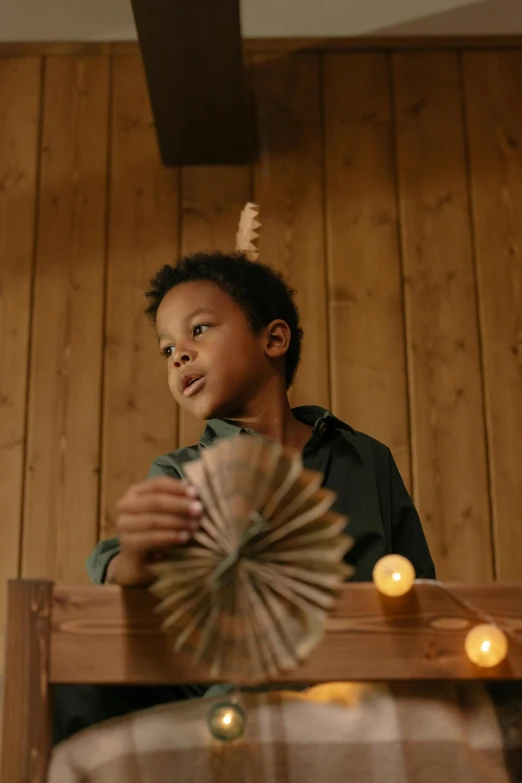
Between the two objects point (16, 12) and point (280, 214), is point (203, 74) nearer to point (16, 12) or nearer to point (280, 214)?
point (280, 214)

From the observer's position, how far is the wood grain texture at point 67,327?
166 cm

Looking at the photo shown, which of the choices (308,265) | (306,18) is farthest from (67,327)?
(306,18)

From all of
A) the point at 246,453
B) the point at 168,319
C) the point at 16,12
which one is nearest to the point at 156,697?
the point at 246,453

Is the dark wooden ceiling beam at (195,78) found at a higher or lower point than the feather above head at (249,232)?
higher

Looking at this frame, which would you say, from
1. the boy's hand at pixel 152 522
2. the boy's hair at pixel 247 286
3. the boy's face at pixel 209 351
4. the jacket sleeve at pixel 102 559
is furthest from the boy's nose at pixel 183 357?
the boy's hand at pixel 152 522

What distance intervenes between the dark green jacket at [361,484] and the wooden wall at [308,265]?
450 millimetres

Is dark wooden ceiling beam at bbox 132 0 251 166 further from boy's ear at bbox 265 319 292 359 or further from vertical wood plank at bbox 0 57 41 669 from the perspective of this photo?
boy's ear at bbox 265 319 292 359

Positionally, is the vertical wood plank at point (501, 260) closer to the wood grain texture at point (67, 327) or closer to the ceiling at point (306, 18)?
the ceiling at point (306, 18)

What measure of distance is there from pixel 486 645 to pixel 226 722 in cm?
21

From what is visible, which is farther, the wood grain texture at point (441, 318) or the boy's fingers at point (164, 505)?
the wood grain texture at point (441, 318)

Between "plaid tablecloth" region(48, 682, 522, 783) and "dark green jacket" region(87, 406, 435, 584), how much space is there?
1.09 feet

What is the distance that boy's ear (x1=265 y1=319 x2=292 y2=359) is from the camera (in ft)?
4.30

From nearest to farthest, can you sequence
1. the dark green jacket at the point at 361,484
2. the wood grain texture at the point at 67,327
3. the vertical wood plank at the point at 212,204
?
the dark green jacket at the point at 361,484 → the wood grain texture at the point at 67,327 → the vertical wood plank at the point at 212,204

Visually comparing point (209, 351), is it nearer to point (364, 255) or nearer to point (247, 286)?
point (247, 286)
